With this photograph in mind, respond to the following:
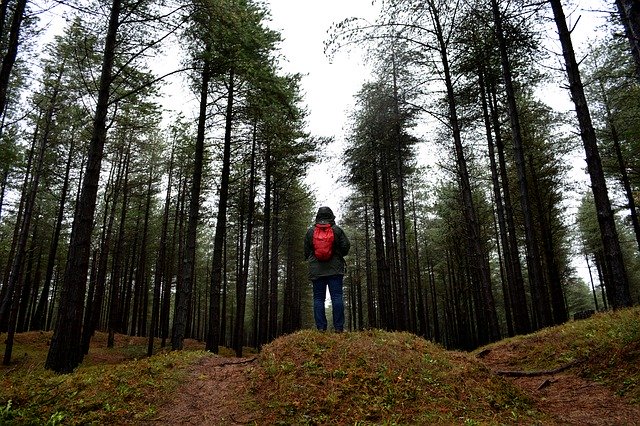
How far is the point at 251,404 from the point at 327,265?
3.22 meters

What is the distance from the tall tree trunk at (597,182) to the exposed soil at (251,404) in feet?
8.95

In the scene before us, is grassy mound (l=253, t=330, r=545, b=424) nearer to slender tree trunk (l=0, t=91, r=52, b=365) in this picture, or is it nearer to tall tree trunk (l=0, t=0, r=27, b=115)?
tall tree trunk (l=0, t=0, r=27, b=115)

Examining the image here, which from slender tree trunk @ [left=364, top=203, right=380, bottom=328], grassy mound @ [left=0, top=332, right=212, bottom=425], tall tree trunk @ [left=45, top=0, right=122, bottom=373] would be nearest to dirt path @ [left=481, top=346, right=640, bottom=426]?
grassy mound @ [left=0, top=332, right=212, bottom=425]

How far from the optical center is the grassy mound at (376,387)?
4.42m

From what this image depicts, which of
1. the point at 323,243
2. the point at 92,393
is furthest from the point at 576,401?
the point at 92,393

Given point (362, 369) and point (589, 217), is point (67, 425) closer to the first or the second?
point (362, 369)

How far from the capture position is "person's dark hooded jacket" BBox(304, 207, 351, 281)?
7.52 metres

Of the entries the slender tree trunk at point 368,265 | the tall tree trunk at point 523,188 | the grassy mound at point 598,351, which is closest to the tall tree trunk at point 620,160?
the tall tree trunk at point 523,188

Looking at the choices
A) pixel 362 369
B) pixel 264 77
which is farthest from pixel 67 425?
pixel 264 77

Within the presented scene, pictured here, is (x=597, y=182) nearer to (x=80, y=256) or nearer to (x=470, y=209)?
(x=470, y=209)

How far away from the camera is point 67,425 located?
383cm

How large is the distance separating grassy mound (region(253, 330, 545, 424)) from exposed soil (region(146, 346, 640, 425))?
28 centimetres

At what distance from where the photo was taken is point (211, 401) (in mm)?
5227

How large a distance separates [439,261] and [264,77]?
25.9m
